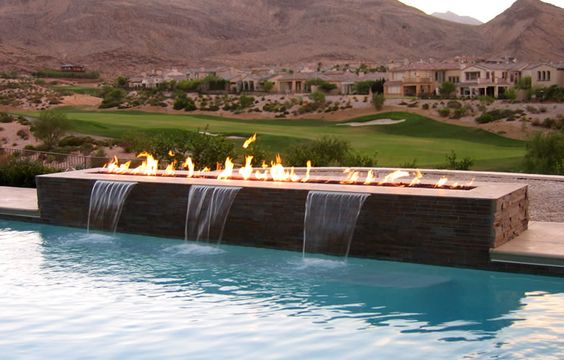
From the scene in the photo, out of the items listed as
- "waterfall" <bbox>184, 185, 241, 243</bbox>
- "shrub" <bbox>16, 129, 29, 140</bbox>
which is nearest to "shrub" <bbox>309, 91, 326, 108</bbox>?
"shrub" <bbox>16, 129, 29, 140</bbox>

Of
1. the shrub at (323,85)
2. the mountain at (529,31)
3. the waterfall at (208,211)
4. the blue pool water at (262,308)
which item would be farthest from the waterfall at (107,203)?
the mountain at (529,31)

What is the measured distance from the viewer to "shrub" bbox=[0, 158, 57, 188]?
65.6 ft

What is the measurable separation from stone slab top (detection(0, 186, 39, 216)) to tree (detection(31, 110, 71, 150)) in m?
17.0

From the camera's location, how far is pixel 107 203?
15102 mm

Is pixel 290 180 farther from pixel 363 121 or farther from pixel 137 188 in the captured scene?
pixel 363 121

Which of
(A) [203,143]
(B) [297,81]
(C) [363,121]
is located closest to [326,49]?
(B) [297,81]

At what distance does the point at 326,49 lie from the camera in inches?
6004

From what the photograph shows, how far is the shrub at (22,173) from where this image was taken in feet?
65.6

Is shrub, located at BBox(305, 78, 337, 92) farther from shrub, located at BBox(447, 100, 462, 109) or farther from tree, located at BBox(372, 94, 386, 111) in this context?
shrub, located at BBox(447, 100, 462, 109)

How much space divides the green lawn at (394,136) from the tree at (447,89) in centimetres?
2528

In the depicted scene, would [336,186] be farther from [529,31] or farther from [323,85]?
[529,31]

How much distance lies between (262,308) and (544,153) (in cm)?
1860

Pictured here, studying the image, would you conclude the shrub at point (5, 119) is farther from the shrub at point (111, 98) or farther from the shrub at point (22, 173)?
the shrub at point (111, 98)

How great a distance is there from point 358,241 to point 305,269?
3.66 feet
